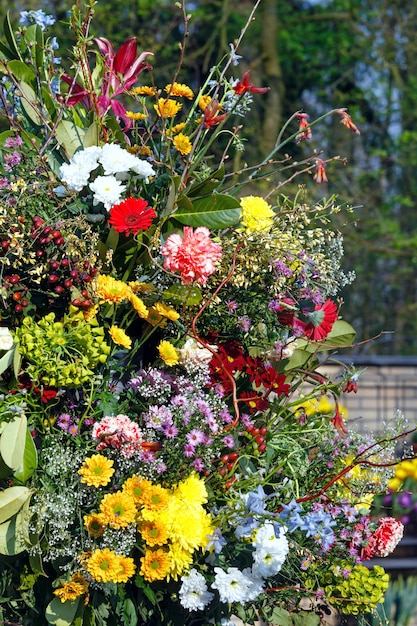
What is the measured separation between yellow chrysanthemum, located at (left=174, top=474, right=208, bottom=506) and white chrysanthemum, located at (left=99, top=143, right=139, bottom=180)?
0.44 meters

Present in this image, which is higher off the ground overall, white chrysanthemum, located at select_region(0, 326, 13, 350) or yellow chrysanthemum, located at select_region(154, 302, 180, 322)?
yellow chrysanthemum, located at select_region(154, 302, 180, 322)

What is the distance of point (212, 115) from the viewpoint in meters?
1.28

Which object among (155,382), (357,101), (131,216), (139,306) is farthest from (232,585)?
(357,101)

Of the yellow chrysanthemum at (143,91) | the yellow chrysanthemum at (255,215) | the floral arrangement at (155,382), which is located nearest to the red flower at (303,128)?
the floral arrangement at (155,382)

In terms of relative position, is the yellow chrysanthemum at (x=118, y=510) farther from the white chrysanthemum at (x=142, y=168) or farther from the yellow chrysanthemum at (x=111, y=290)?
the white chrysanthemum at (x=142, y=168)

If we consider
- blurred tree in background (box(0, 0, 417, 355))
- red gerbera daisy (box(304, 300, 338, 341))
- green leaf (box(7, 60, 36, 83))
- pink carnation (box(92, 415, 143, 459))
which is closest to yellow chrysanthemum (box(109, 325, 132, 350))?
pink carnation (box(92, 415, 143, 459))

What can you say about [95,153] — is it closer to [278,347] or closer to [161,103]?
[161,103]

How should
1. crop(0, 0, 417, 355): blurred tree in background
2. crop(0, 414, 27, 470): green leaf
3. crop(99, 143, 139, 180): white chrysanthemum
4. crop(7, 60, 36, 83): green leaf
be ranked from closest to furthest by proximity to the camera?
crop(0, 414, 27, 470): green leaf < crop(99, 143, 139, 180): white chrysanthemum < crop(7, 60, 36, 83): green leaf < crop(0, 0, 417, 355): blurred tree in background

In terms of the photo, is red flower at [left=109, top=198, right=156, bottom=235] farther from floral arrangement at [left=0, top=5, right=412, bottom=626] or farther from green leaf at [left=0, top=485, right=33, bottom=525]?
green leaf at [left=0, top=485, right=33, bottom=525]

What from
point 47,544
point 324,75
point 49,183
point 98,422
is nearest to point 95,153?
point 49,183

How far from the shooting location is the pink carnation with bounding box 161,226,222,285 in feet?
3.71

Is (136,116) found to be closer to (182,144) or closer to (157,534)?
(182,144)

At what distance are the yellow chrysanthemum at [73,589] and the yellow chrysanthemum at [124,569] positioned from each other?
6 cm

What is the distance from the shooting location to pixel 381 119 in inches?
366
